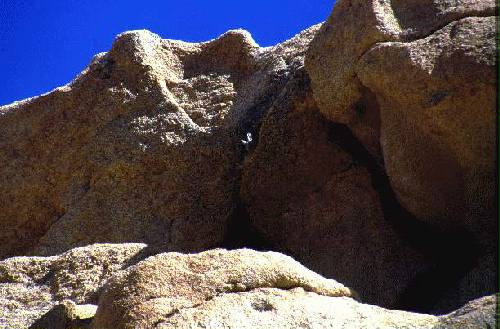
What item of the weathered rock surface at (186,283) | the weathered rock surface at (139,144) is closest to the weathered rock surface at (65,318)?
the weathered rock surface at (186,283)

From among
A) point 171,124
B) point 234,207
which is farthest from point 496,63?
point 171,124

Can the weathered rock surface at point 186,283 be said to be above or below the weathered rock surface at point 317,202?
below

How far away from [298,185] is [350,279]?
35.8 inches

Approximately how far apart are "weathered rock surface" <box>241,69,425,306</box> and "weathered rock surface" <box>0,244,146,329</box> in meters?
1.12

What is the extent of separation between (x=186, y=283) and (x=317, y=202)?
2.07 metres

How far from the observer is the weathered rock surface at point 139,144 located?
17.3ft

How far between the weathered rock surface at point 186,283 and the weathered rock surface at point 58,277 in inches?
38.4

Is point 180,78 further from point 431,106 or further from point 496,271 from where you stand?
point 496,271

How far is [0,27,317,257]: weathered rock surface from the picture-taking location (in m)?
5.27

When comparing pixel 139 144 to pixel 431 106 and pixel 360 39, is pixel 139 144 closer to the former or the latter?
pixel 360 39

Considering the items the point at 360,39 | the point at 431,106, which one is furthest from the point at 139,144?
the point at 431,106

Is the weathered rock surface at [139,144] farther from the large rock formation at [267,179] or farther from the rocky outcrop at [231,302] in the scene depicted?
the rocky outcrop at [231,302]

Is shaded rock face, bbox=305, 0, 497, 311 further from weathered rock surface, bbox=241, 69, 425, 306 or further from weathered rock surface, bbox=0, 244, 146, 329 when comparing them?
weathered rock surface, bbox=0, 244, 146, 329

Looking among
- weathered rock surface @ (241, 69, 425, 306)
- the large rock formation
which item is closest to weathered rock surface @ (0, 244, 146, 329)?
the large rock formation
